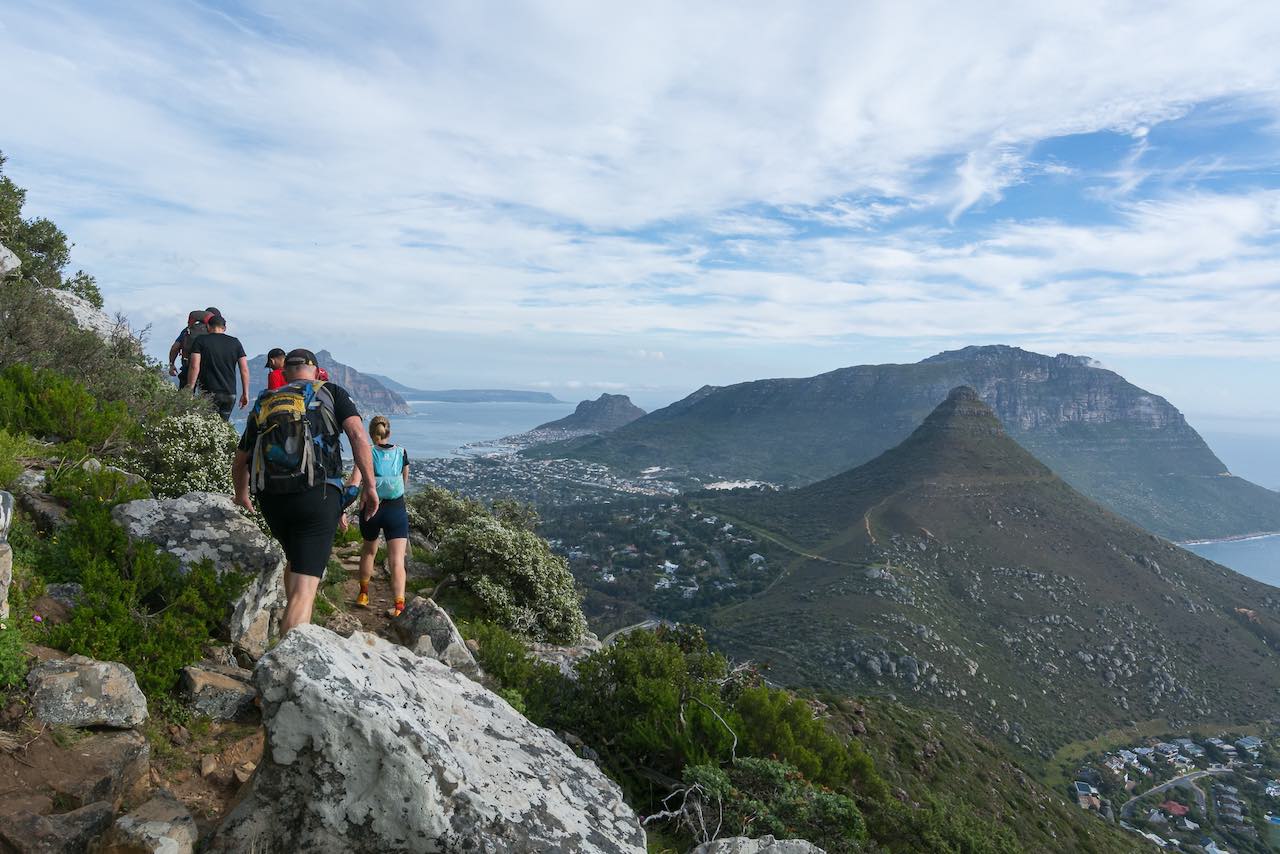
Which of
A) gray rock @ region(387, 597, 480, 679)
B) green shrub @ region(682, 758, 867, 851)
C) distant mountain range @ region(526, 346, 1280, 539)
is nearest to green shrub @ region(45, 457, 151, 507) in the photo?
gray rock @ region(387, 597, 480, 679)

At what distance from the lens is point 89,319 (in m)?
12.1

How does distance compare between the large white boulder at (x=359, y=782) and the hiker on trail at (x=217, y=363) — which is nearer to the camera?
the large white boulder at (x=359, y=782)

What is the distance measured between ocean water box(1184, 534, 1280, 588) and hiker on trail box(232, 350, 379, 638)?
177 m

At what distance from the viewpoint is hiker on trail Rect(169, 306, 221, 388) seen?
8.86 metres

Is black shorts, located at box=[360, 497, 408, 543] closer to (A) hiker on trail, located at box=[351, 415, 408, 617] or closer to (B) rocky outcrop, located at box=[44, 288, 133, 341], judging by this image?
(A) hiker on trail, located at box=[351, 415, 408, 617]

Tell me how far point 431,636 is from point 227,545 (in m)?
2.00

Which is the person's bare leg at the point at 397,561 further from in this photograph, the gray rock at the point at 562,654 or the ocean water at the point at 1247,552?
the ocean water at the point at 1247,552

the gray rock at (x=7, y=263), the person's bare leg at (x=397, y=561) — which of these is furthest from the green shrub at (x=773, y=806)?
the gray rock at (x=7, y=263)

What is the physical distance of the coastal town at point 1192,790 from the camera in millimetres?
32688

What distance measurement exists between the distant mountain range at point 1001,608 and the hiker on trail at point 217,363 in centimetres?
3184

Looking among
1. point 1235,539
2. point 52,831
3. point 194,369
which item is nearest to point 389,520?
point 52,831

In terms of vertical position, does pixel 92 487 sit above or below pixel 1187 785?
above

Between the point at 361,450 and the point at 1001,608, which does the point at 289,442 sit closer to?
the point at 361,450

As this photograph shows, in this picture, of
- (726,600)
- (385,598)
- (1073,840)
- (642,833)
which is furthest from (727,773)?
(726,600)
